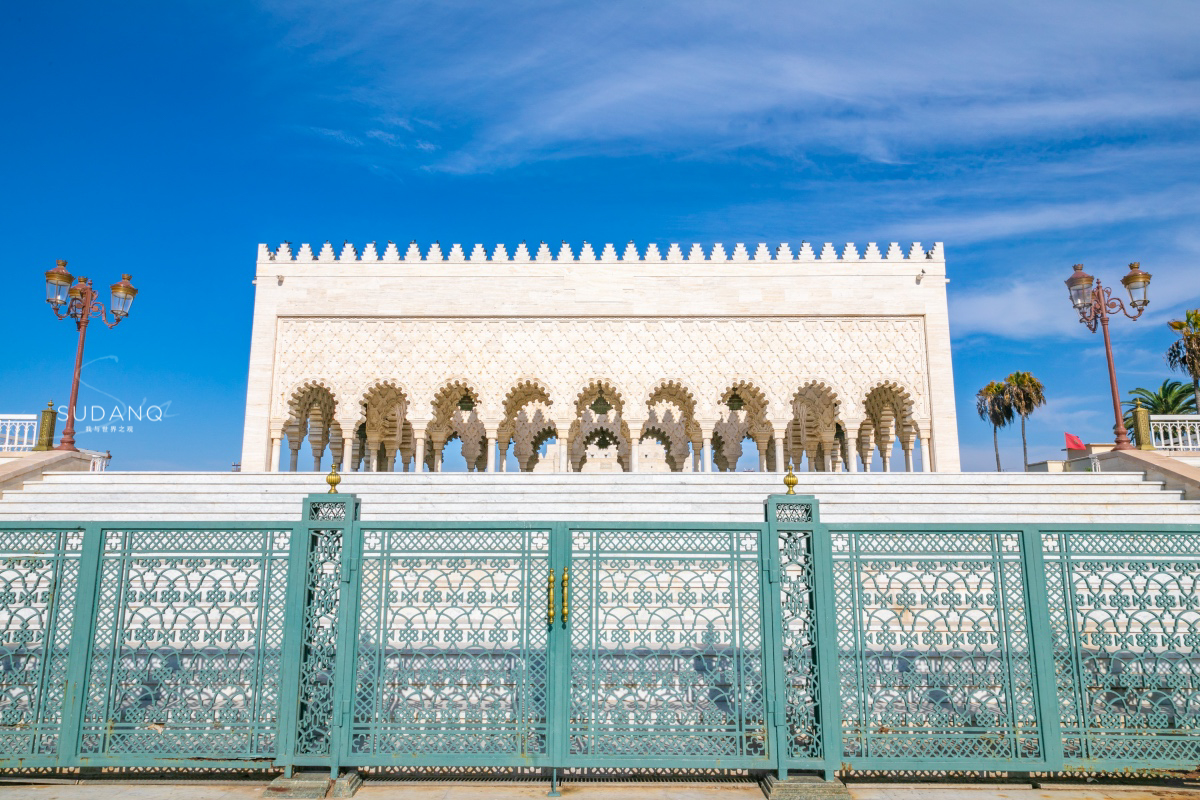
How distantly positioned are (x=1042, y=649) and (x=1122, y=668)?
46 cm

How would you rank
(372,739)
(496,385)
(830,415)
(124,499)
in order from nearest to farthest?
(372,739) < (124,499) < (496,385) < (830,415)

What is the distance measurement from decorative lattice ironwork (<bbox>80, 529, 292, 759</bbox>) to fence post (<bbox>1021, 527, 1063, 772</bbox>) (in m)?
3.73

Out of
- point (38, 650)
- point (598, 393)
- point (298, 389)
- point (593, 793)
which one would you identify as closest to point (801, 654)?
point (593, 793)

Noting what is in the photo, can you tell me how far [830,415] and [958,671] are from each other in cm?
1738

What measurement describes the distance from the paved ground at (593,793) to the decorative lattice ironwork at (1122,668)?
0.18 m

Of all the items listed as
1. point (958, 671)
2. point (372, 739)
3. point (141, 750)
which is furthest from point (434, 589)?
point (958, 671)

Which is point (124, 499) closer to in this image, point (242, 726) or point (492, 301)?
point (242, 726)

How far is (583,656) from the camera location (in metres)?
3.81

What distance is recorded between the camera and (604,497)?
9.53 meters

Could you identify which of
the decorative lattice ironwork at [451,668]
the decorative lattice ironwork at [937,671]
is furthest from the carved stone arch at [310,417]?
the decorative lattice ironwork at [937,671]

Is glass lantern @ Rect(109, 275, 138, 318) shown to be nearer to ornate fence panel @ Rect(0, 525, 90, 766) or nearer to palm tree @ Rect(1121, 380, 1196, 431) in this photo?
ornate fence panel @ Rect(0, 525, 90, 766)

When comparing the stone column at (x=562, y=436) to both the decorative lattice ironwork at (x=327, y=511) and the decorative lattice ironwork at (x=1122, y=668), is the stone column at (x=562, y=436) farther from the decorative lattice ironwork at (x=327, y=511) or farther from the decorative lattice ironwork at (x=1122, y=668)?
the decorative lattice ironwork at (x=1122, y=668)

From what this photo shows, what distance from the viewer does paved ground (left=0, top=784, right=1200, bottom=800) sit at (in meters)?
3.64

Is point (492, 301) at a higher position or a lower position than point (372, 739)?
higher
